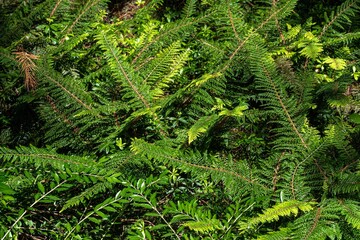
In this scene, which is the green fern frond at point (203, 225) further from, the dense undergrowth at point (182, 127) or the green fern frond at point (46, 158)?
the green fern frond at point (46, 158)

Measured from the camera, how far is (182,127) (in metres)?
3.41

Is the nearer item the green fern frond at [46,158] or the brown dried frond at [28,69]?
the green fern frond at [46,158]

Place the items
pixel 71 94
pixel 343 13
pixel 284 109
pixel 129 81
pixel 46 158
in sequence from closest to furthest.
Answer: pixel 46 158 → pixel 284 109 → pixel 129 81 → pixel 71 94 → pixel 343 13

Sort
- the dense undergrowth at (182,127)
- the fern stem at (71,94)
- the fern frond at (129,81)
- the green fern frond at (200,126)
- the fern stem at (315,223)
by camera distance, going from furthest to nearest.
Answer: the fern stem at (71,94) < the fern frond at (129,81) < the green fern frond at (200,126) < the dense undergrowth at (182,127) < the fern stem at (315,223)

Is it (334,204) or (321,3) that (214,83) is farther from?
(321,3)

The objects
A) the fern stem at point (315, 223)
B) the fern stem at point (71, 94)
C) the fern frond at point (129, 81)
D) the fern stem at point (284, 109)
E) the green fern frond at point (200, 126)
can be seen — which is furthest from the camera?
the fern stem at point (71, 94)

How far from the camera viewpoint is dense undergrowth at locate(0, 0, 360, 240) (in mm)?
2592

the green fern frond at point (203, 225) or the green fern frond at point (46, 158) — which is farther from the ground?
the green fern frond at point (46, 158)

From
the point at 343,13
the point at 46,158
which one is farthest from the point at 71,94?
the point at 343,13

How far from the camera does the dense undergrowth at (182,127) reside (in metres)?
2.59

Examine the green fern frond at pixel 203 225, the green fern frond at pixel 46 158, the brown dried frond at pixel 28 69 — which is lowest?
the green fern frond at pixel 203 225

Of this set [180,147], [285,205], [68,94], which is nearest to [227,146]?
[180,147]

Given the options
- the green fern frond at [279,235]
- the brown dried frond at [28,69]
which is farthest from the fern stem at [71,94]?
the green fern frond at [279,235]

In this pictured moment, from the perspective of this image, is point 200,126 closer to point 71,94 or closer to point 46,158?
point 46,158
